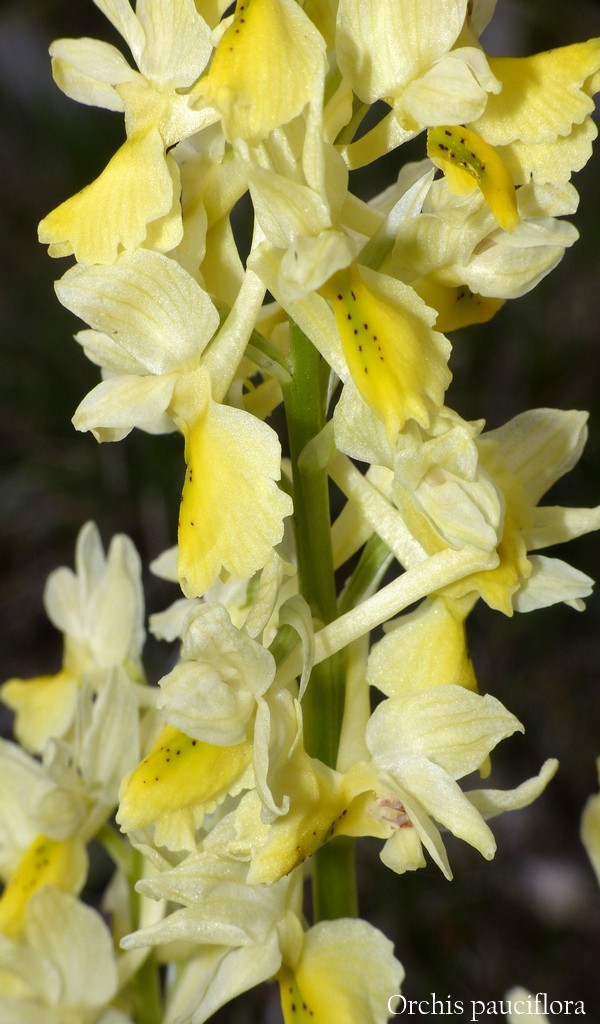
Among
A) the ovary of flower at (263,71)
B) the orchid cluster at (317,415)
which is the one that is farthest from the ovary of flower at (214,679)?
the ovary of flower at (263,71)

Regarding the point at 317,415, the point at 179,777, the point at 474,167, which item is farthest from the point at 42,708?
the point at 474,167

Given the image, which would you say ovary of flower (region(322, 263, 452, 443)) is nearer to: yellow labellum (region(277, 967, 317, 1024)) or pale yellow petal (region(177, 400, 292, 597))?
pale yellow petal (region(177, 400, 292, 597))

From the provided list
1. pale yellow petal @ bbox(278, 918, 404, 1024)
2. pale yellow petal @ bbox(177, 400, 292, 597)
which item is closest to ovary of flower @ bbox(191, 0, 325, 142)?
pale yellow petal @ bbox(177, 400, 292, 597)

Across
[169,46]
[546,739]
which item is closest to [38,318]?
[546,739]

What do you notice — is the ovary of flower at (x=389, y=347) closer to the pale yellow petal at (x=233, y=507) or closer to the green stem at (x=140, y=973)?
the pale yellow petal at (x=233, y=507)

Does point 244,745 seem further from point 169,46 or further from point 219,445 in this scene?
point 169,46

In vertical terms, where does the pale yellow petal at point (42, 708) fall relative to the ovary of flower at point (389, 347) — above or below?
below

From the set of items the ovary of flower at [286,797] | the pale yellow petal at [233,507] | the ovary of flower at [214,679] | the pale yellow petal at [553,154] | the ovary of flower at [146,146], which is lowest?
the ovary of flower at [286,797]

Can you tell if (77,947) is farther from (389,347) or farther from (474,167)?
(474,167)
